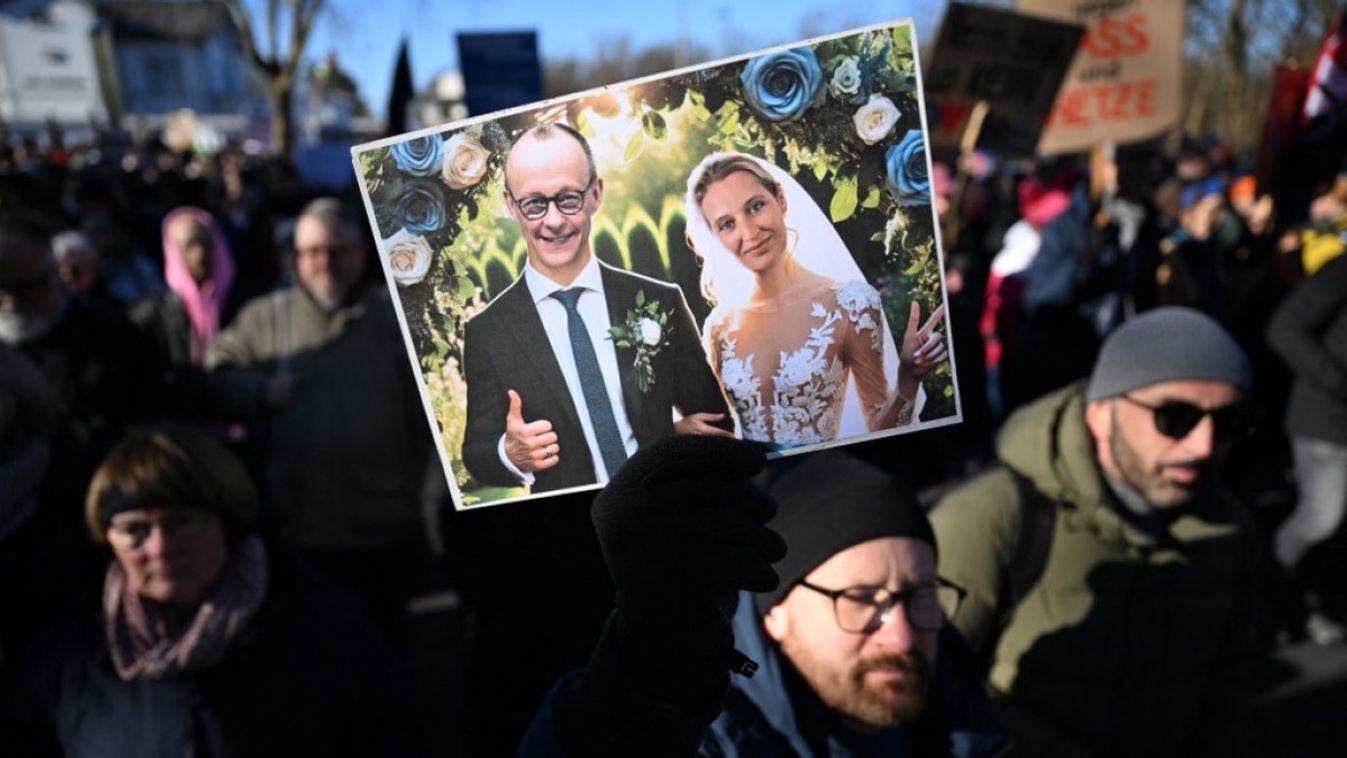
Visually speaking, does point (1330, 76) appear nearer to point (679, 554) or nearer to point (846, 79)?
point (846, 79)

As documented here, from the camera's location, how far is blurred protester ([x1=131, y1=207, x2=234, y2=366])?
4.07m

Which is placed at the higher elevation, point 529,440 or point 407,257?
point 407,257

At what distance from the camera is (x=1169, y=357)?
6.81 ft

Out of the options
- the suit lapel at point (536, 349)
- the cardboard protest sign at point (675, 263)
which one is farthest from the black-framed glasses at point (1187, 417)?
the suit lapel at point (536, 349)

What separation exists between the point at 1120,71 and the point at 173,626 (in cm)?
440

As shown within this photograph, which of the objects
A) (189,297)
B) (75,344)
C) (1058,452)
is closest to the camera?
(1058,452)

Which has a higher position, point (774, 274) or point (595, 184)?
point (595, 184)

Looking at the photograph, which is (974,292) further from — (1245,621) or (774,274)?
(774,274)

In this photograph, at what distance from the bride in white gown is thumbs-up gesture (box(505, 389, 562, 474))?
179mm

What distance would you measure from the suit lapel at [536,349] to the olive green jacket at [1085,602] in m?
1.23

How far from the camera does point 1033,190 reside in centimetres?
589

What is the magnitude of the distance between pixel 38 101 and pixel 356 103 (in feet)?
51.2

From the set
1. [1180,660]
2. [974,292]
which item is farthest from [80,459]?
[974,292]

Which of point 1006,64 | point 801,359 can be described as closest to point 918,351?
point 801,359
